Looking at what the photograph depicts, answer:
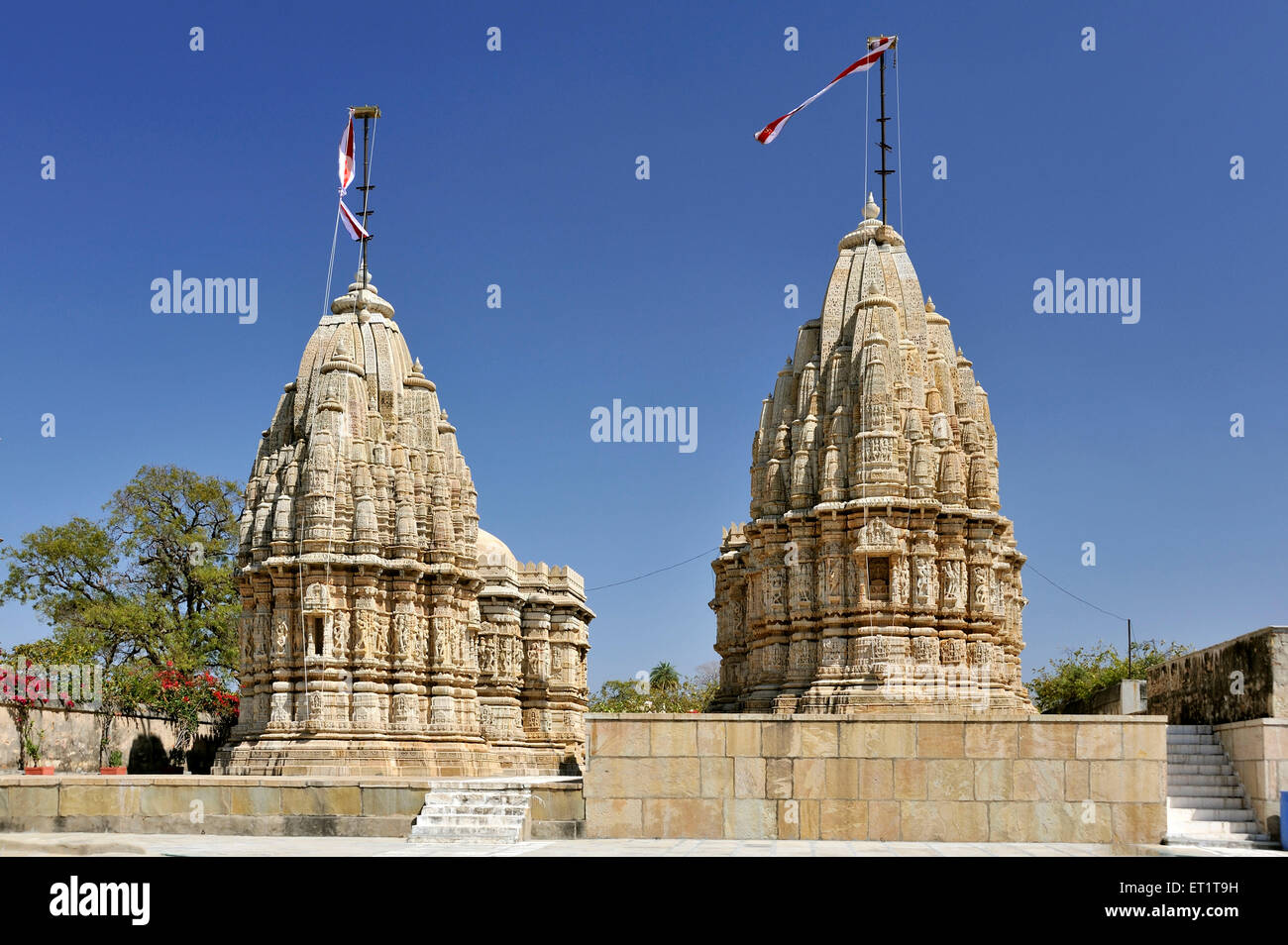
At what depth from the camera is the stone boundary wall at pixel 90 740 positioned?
105 feet

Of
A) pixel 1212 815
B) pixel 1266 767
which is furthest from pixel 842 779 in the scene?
pixel 1266 767

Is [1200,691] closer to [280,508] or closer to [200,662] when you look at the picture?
[280,508]

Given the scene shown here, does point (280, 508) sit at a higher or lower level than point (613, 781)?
higher

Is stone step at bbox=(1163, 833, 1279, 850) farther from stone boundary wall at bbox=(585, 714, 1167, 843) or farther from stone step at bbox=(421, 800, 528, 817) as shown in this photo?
stone step at bbox=(421, 800, 528, 817)

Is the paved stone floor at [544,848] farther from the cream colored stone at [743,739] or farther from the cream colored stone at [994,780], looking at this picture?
the cream colored stone at [743,739]

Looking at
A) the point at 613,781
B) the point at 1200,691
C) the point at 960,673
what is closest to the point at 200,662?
the point at 960,673

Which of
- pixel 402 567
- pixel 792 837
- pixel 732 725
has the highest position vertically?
pixel 402 567

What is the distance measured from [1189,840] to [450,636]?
2272cm

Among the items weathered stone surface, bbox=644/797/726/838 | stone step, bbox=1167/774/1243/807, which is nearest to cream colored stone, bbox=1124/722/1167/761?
stone step, bbox=1167/774/1243/807

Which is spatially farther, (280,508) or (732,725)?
(280,508)

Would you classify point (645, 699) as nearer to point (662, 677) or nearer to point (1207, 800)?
point (662, 677)

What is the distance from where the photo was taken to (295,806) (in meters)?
16.5
